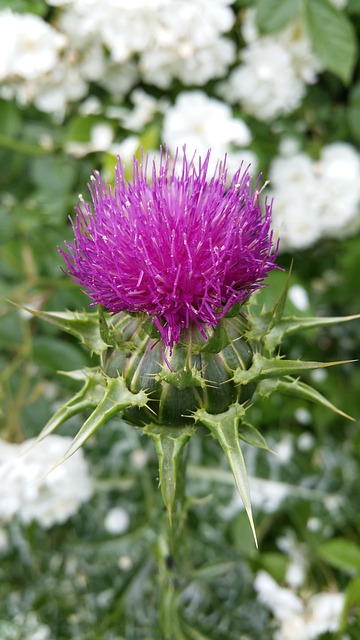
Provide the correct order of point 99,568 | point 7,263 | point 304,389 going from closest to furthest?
point 304,389
point 7,263
point 99,568

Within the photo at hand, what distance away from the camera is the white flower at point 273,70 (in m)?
2.09

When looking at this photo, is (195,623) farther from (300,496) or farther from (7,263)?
(7,263)

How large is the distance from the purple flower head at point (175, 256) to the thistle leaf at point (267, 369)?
109 mm

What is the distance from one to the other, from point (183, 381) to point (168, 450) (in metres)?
0.12

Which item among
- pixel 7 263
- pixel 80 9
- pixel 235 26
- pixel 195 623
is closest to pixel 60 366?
pixel 7 263

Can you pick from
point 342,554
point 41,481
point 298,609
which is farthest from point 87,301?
point 298,609

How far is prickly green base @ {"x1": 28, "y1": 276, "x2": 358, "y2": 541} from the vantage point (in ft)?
3.79

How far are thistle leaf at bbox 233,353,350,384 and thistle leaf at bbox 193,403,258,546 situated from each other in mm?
49

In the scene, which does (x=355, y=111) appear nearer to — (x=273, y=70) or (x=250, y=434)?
(x=273, y=70)

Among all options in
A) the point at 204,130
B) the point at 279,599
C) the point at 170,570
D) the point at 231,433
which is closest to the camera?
the point at 231,433

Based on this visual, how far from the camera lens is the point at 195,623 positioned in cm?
201

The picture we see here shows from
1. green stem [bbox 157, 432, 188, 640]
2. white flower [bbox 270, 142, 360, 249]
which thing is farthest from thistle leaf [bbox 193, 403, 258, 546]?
white flower [bbox 270, 142, 360, 249]

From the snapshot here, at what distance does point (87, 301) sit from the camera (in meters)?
1.89

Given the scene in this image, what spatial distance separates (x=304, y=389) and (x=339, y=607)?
3.43 feet
